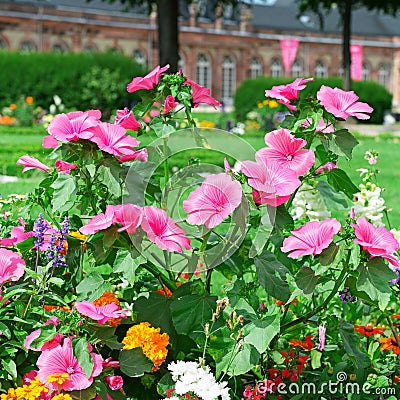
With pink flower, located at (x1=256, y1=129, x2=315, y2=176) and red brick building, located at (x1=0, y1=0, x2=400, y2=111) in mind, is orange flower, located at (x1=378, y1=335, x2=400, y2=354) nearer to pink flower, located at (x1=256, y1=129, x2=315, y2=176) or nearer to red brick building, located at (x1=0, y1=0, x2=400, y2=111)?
pink flower, located at (x1=256, y1=129, x2=315, y2=176)

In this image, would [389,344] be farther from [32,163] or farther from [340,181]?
[32,163]

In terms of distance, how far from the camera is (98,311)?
1.78m

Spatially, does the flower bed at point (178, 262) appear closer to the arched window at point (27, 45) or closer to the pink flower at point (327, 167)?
the pink flower at point (327, 167)

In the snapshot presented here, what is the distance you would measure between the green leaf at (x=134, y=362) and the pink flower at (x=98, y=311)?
0.35ft

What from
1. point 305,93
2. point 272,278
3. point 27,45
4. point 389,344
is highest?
point 272,278

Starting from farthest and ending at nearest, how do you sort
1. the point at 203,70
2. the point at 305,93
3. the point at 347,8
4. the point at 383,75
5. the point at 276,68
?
the point at 383,75 → the point at 276,68 → the point at 203,70 → the point at 347,8 → the point at 305,93

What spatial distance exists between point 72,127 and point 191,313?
1.81ft

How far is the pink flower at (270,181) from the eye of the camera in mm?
1841

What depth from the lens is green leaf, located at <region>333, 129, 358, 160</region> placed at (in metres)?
1.98

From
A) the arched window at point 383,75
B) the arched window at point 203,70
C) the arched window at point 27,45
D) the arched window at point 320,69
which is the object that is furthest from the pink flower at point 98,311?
the arched window at point 383,75

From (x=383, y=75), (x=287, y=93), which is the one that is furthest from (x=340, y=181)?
(x=383, y=75)

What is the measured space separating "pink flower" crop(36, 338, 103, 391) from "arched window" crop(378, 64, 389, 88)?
157ft

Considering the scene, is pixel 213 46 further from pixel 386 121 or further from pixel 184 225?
pixel 184 225

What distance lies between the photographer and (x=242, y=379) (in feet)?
7.41
